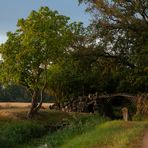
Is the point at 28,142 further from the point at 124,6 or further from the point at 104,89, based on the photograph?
the point at 104,89

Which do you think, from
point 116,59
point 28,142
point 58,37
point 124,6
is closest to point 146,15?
point 124,6

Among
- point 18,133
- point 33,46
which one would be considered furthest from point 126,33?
point 18,133

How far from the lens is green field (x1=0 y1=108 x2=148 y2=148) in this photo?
80.1ft

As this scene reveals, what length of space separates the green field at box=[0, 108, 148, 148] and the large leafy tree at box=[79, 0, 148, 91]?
7.92m

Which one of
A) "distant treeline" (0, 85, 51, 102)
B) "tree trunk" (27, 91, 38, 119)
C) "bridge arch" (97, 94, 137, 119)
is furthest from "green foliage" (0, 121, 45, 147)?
"distant treeline" (0, 85, 51, 102)

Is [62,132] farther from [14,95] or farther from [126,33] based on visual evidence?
[14,95]

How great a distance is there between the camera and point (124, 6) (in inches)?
2138

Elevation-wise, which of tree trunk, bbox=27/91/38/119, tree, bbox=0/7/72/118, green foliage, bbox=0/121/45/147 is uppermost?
tree, bbox=0/7/72/118

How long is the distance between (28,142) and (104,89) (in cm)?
3347

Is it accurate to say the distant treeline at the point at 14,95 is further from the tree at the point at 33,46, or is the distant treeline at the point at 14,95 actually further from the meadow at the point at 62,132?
the tree at the point at 33,46

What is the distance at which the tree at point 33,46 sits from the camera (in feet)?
154

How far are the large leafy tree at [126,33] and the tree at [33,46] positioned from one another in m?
7.19

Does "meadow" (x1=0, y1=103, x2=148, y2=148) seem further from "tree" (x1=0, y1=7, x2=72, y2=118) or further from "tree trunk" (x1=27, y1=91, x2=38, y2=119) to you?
"tree" (x1=0, y1=7, x2=72, y2=118)

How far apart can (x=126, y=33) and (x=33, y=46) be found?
38.5 feet
